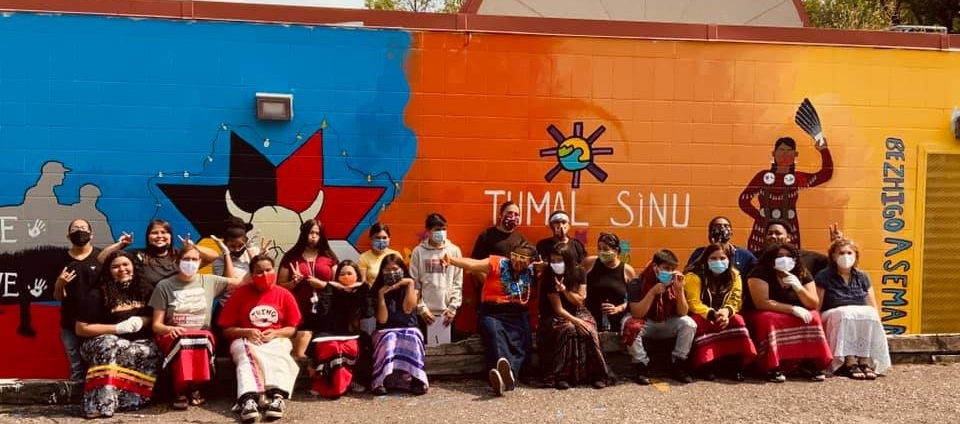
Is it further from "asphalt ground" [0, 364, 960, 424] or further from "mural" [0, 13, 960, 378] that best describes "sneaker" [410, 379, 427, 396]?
"mural" [0, 13, 960, 378]

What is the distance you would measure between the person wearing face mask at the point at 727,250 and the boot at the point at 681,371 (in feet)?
3.05

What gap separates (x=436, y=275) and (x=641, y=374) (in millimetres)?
1909

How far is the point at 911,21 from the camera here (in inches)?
973

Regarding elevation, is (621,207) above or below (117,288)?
above

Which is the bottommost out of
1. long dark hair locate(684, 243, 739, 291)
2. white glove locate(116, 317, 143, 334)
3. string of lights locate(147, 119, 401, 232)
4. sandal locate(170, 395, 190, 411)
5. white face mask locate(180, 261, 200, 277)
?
sandal locate(170, 395, 190, 411)

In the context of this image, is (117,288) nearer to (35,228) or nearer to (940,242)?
(35,228)

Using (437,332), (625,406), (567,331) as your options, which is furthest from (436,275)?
(625,406)

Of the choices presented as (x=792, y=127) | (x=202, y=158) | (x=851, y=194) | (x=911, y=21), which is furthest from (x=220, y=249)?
(x=911, y=21)

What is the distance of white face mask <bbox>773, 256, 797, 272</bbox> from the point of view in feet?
22.4

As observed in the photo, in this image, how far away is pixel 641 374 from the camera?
6.68 m

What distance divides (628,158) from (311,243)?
121 inches

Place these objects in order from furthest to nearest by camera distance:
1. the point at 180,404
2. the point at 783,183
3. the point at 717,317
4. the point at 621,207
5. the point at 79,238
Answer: the point at 783,183
the point at 621,207
the point at 717,317
the point at 79,238
the point at 180,404

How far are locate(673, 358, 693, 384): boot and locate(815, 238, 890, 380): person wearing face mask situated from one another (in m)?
1.25

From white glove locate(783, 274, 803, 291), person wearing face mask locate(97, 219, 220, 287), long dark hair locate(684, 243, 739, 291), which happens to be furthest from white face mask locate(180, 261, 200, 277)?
white glove locate(783, 274, 803, 291)
